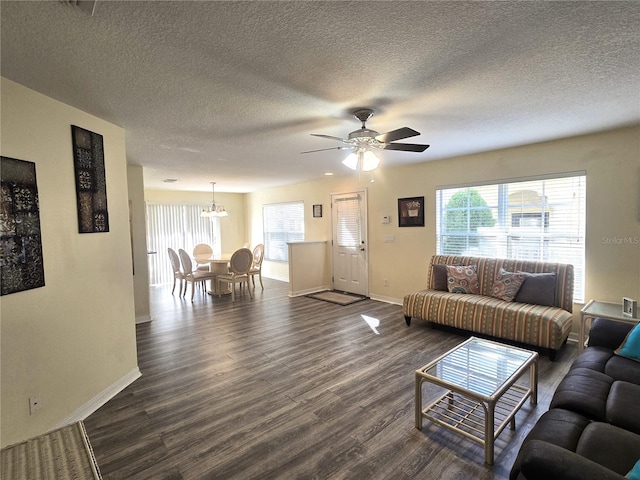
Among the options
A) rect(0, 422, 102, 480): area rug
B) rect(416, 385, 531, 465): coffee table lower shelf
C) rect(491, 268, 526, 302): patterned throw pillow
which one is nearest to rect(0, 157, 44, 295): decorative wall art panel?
rect(0, 422, 102, 480): area rug

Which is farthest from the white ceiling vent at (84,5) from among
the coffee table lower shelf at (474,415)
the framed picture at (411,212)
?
the framed picture at (411,212)

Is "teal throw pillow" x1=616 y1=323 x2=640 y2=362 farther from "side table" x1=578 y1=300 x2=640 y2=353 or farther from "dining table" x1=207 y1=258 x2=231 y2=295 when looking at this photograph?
"dining table" x1=207 y1=258 x2=231 y2=295

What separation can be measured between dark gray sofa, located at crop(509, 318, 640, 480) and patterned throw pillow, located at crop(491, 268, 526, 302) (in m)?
1.26

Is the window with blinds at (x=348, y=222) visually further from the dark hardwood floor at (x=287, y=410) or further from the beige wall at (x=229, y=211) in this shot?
the beige wall at (x=229, y=211)

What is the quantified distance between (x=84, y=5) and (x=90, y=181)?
1.60m

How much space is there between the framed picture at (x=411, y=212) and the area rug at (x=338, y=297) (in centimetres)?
159

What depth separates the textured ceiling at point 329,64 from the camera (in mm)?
1376

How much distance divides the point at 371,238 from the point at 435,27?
4317mm

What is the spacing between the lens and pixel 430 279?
439cm

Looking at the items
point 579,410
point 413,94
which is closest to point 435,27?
point 413,94

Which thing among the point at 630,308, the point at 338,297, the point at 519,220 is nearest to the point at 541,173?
the point at 519,220

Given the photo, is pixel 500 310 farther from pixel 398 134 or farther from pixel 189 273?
pixel 189 273

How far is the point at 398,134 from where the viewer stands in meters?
2.38

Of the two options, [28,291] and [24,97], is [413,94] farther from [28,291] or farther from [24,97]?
[28,291]
